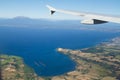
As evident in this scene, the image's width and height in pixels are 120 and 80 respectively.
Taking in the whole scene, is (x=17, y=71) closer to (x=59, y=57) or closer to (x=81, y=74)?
(x=81, y=74)

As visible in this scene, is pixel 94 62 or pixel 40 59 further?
pixel 40 59

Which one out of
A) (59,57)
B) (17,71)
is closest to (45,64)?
(59,57)

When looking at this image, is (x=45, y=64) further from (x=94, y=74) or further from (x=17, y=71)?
(x=94, y=74)

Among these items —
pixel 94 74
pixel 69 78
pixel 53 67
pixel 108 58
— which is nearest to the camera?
pixel 69 78

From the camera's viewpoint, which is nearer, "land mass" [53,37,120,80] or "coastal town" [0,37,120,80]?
"coastal town" [0,37,120,80]

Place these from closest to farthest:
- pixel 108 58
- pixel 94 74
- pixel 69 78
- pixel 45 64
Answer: pixel 69 78, pixel 94 74, pixel 45 64, pixel 108 58

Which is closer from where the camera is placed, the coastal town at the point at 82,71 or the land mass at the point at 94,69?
the coastal town at the point at 82,71

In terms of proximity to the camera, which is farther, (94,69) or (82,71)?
(94,69)

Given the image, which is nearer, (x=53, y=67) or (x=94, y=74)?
(x=94, y=74)

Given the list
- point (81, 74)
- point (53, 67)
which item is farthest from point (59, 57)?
point (81, 74)
